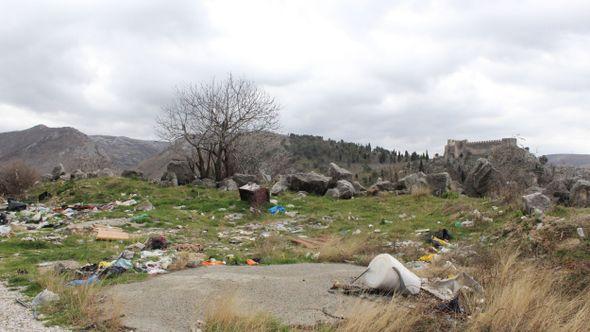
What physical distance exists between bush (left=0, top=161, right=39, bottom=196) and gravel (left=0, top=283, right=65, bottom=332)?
47.5ft

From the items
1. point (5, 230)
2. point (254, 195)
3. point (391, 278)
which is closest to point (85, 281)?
point (391, 278)

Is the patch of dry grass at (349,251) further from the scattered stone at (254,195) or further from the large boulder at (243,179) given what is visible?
the large boulder at (243,179)

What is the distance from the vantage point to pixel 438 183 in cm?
1475

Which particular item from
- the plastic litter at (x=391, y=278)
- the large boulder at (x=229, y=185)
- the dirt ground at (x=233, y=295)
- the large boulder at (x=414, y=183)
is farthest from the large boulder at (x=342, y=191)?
the plastic litter at (x=391, y=278)

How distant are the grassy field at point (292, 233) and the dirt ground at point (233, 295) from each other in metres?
0.34

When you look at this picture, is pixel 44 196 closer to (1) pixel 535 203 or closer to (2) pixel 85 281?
(2) pixel 85 281

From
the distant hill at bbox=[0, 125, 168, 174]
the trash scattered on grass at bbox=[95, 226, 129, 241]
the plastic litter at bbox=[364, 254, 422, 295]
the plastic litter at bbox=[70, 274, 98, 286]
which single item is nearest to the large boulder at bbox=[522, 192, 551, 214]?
the plastic litter at bbox=[364, 254, 422, 295]

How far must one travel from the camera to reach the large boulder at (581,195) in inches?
429

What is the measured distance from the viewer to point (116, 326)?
4.03m

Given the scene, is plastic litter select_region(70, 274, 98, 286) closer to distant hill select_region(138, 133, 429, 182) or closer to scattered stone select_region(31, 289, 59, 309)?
scattered stone select_region(31, 289, 59, 309)

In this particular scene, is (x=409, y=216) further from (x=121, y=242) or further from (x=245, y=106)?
(x=245, y=106)

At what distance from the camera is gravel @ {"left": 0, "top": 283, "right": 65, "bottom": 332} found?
398 cm

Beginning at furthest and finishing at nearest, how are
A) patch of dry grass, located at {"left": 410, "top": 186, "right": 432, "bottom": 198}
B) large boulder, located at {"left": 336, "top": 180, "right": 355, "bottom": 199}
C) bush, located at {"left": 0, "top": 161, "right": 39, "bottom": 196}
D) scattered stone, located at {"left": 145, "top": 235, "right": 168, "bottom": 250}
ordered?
1. bush, located at {"left": 0, "top": 161, "right": 39, "bottom": 196}
2. large boulder, located at {"left": 336, "top": 180, "right": 355, "bottom": 199}
3. patch of dry grass, located at {"left": 410, "top": 186, "right": 432, "bottom": 198}
4. scattered stone, located at {"left": 145, "top": 235, "right": 168, "bottom": 250}

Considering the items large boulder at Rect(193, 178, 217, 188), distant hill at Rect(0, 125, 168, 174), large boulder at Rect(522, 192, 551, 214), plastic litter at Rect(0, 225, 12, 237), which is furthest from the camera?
distant hill at Rect(0, 125, 168, 174)
